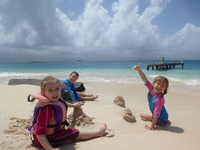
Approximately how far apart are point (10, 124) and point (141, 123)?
8.64 feet

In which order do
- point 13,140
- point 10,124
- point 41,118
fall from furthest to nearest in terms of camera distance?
point 10,124, point 13,140, point 41,118

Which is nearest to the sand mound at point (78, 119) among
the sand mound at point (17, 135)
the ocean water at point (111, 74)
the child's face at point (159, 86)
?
the sand mound at point (17, 135)

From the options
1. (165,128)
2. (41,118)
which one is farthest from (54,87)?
(165,128)

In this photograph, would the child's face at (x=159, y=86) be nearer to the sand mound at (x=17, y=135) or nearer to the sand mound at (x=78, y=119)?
the sand mound at (x=78, y=119)

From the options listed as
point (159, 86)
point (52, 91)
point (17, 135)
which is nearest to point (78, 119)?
point (17, 135)

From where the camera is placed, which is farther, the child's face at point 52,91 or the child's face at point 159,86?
the child's face at point 159,86

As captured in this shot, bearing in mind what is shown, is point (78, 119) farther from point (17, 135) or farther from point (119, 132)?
point (17, 135)

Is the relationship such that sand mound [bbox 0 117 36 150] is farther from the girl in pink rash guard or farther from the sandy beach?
the girl in pink rash guard

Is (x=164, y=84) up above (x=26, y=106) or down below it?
above

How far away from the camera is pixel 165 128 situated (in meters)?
3.39

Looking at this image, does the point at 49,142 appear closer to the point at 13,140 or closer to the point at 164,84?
the point at 13,140

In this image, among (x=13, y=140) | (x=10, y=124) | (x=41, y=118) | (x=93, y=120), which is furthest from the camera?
(x=93, y=120)

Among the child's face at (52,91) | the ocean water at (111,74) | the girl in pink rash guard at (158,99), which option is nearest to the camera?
the child's face at (52,91)

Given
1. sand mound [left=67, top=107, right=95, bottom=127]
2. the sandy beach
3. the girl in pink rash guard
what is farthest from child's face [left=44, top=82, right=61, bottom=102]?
the girl in pink rash guard
